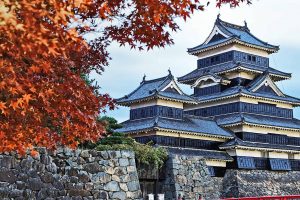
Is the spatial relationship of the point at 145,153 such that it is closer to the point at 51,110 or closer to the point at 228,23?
the point at 51,110

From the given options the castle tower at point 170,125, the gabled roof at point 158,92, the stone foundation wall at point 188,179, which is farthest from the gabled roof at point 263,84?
the stone foundation wall at point 188,179

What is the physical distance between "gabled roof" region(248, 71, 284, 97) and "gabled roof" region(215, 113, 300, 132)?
226 centimetres

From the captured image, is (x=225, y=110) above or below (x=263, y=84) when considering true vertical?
below

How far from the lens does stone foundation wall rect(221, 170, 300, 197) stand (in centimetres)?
3541

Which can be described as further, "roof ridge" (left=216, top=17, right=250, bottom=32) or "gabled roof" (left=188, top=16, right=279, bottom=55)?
"roof ridge" (left=216, top=17, right=250, bottom=32)

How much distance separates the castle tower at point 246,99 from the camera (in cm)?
3750

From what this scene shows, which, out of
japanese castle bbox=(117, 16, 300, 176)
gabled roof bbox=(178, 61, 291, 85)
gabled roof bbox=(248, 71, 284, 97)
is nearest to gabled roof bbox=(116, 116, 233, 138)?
japanese castle bbox=(117, 16, 300, 176)

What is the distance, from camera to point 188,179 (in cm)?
2477

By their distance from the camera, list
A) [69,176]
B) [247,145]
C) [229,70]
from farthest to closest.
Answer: [229,70], [247,145], [69,176]

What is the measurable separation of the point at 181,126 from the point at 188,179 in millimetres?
9714

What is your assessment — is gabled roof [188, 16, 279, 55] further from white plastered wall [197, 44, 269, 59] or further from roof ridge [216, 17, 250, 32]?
white plastered wall [197, 44, 269, 59]

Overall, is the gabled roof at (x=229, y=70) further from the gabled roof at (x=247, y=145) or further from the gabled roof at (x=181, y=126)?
the gabled roof at (x=247, y=145)

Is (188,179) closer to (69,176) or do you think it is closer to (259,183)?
(69,176)

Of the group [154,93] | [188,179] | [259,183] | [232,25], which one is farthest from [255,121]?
[188,179]
